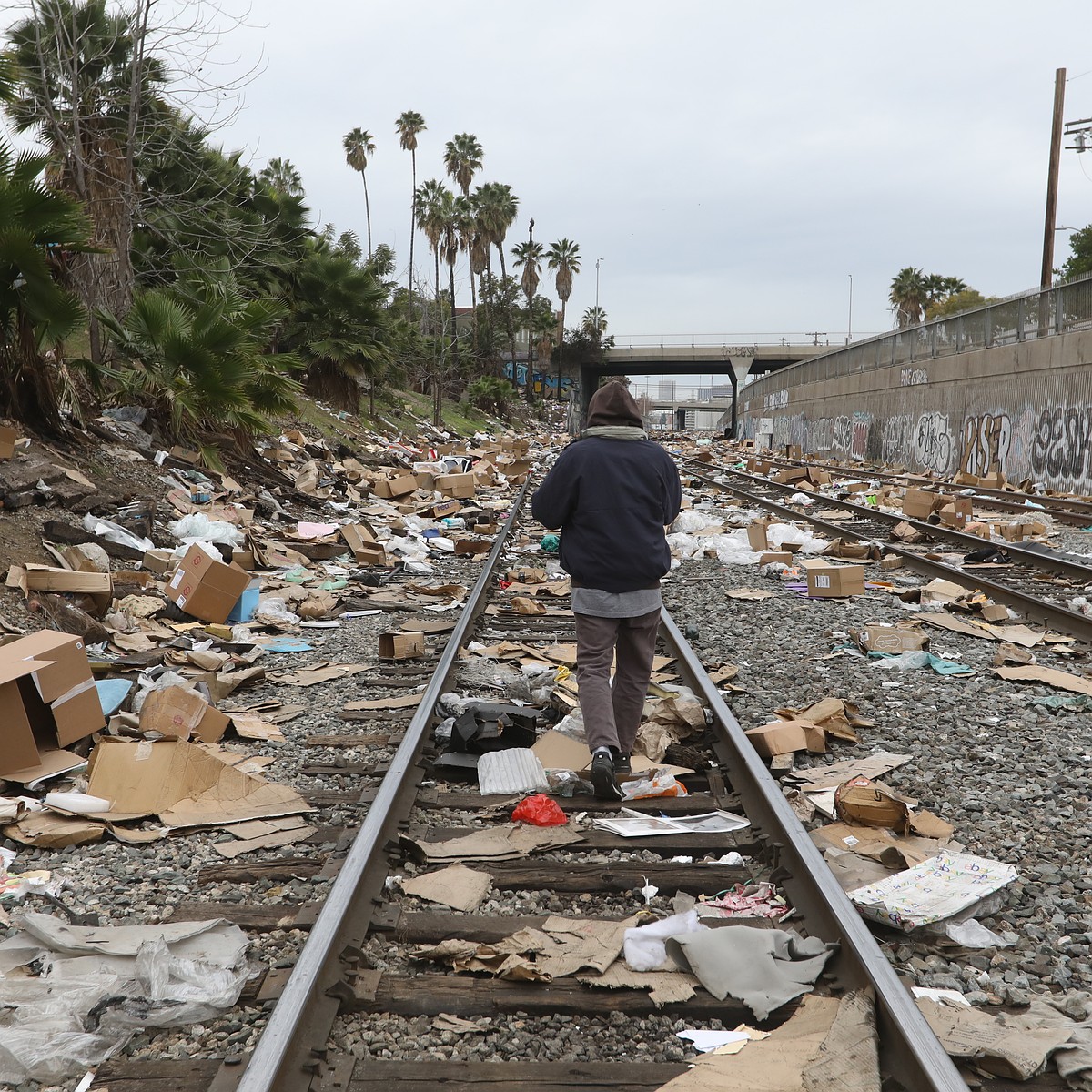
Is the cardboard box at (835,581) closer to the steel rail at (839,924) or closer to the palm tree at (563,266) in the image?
the steel rail at (839,924)

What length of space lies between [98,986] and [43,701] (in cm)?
231

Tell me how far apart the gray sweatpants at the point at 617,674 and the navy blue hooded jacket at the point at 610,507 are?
0.73ft

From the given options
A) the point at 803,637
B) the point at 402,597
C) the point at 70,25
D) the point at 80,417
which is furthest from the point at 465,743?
the point at 70,25

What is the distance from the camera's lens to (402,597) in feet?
33.7

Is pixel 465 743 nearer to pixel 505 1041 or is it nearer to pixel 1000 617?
pixel 505 1041

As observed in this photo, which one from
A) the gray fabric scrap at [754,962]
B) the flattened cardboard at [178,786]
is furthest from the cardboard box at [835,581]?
the gray fabric scrap at [754,962]

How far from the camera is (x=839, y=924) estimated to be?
128 inches

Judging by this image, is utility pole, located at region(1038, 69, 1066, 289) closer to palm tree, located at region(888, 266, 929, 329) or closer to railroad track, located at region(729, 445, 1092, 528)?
railroad track, located at region(729, 445, 1092, 528)

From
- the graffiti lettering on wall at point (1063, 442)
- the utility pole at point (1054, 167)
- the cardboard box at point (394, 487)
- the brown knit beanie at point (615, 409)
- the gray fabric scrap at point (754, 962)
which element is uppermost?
the utility pole at point (1054, 167)

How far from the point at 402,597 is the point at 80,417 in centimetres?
507

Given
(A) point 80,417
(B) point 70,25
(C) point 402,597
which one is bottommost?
(C) point 402,597

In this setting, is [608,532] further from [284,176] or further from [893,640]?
[284,176]

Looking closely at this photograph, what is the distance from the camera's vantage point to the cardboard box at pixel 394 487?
17.6 meters

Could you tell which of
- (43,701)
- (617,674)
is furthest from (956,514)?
(43,701)
